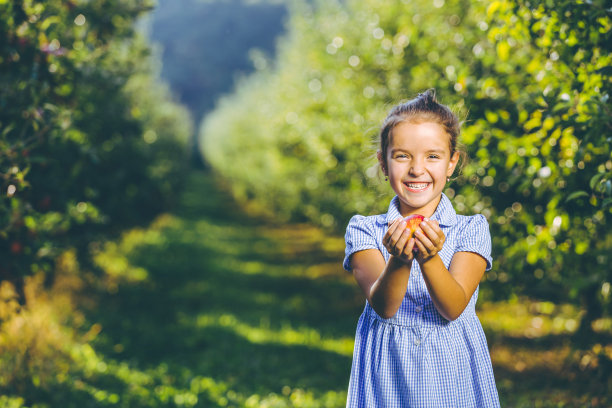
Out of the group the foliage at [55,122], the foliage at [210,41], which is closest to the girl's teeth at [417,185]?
the foliage at [55,122]

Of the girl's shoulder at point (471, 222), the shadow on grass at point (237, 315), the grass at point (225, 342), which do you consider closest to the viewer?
the girl's shoulder at point (471, 222)

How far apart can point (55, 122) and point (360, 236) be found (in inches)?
120

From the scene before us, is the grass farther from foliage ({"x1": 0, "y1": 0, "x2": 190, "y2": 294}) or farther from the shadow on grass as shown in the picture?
foliage ({"x1": 0, "y1": 0, "x2": 190, "y2": 294})

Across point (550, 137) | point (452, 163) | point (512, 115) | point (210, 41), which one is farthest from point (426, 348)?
point (210, 41)

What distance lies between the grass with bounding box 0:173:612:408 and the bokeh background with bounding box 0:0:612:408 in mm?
40

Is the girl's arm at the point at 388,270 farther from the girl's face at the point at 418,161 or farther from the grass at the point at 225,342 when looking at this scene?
the grass at the point at 225,342

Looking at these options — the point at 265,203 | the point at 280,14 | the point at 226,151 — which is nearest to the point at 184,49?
the point at 280,14

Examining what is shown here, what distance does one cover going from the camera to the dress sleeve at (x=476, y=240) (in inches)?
84.0

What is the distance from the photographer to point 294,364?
24.0 feet

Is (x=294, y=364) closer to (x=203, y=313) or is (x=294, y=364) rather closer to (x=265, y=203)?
(x=203, y=313)

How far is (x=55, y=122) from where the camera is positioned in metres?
4.29

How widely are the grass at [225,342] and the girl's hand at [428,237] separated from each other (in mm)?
3699

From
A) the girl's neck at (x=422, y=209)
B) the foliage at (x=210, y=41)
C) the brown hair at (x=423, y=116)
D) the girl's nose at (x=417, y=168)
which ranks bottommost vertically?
the girl's neck at (x=422, y=209)

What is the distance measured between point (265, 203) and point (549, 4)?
77.7 ft
